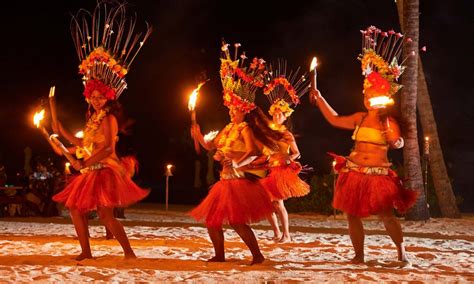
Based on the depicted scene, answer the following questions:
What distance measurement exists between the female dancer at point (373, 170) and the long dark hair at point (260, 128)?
0.54m

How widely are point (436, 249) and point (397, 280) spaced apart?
10.0 feet

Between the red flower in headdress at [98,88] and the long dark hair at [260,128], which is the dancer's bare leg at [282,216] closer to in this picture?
the long dark hair at [260,128]

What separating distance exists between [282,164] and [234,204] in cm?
269

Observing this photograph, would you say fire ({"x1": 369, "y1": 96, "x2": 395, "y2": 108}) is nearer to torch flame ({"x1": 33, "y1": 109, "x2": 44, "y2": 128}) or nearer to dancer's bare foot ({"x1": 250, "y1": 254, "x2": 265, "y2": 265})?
dancer's bare foot ({"x1": 250, "y1": 254, "x2": 265, "y2": 265})

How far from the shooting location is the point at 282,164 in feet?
33.1

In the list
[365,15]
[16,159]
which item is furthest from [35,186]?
[365,15]

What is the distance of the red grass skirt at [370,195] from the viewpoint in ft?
24.7

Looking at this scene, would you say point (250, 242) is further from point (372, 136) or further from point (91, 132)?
point (91, 132)

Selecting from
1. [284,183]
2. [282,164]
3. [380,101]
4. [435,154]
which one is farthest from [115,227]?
[435,154]

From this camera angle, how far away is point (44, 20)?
81.5ft

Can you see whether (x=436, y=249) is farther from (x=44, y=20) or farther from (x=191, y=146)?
(x=191, y=146)

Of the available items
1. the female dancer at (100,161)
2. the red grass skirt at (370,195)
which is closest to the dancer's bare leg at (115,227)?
the female dancer at (100,161)

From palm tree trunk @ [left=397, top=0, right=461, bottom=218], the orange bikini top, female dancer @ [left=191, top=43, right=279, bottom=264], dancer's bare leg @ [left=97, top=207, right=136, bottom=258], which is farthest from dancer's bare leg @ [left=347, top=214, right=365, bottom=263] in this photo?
palm tree trunk @ [left=397, top=0, right=461, bottom=218]

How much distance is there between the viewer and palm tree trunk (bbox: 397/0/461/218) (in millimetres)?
16203
